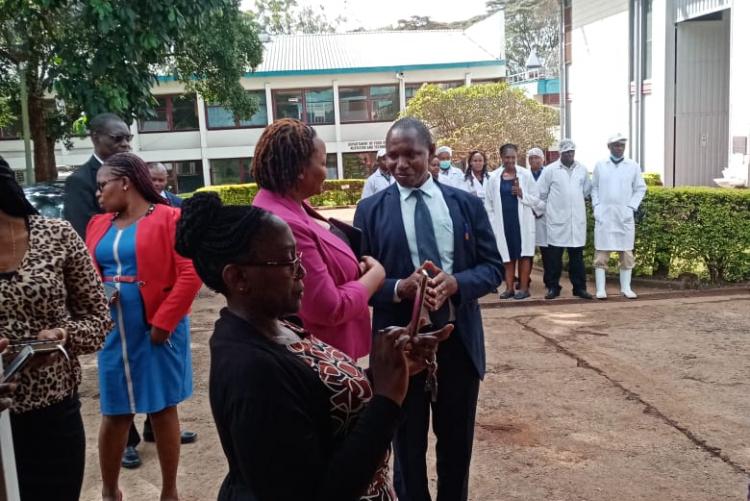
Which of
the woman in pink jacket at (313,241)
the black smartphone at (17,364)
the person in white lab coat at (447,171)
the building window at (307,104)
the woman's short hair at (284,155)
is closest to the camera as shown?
the black smartphone at (17,364)

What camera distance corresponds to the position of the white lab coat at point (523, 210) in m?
9.59

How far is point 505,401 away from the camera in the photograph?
5523 millimetres

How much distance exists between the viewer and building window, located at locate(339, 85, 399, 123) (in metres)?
32.0

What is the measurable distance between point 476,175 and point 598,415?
19.7 feet

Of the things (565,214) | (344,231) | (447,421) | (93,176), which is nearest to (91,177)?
(93,176)

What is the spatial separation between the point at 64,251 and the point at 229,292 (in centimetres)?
122

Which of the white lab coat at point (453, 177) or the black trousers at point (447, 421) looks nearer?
the black trousers at point (447, 421)

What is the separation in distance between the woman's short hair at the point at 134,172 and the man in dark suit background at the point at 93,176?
1.85ft

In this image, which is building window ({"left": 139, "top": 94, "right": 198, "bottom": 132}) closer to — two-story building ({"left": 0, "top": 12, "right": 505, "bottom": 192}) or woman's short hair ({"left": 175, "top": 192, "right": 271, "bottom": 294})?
two-story building ({"left": 0, "top": 12, "right": 505, "bottom": 192})

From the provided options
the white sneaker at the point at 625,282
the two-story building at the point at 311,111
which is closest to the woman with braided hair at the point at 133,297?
the white sneaker at the point at 625,282

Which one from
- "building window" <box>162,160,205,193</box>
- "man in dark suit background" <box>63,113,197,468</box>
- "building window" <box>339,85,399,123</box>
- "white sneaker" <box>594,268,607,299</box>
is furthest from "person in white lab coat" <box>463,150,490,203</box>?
"building window" <box>162,160,205,193</box>

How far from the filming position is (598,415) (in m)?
5.17

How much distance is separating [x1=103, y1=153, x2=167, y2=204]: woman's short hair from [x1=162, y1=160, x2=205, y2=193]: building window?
28475mm

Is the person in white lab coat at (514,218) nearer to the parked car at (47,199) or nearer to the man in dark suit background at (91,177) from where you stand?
the parked car at (47,199)
